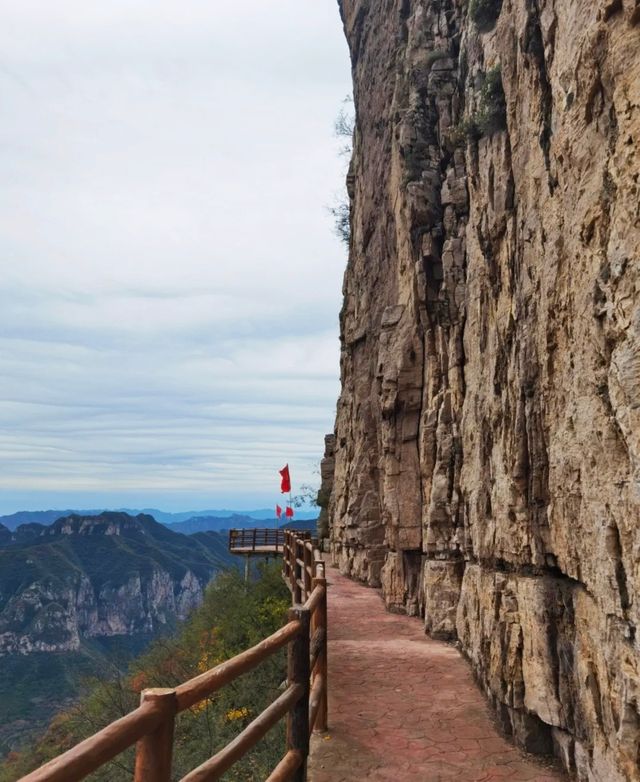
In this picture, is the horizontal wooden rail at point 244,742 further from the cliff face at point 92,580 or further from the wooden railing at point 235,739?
the cliff face at point 92,580

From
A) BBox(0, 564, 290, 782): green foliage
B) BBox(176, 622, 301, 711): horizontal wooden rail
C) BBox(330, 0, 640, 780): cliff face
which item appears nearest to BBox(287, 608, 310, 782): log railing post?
BBox(176, 622, 301, 711): horizontal wooden rail

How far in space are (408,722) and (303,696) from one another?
2367 mm

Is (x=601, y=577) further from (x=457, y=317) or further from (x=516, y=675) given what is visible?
(x=457, y=317)

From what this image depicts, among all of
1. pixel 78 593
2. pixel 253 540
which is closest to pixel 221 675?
pixel 253 540

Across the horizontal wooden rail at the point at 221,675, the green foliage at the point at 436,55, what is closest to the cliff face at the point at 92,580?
the green foliage at the point at 436,55

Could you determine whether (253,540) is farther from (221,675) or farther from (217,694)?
(221,675)

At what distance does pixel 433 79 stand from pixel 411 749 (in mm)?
12071

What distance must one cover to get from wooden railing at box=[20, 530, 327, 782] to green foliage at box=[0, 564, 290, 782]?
206 cm

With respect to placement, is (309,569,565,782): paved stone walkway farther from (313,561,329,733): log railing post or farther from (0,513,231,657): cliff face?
(0,513,231,657): cliff face

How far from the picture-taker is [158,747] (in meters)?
2.33

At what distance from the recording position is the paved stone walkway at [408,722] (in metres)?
4.95

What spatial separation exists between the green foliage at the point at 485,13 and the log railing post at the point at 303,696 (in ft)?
25.1

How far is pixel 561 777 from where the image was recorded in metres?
4.80

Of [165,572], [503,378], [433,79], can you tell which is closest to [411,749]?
[503,378]
